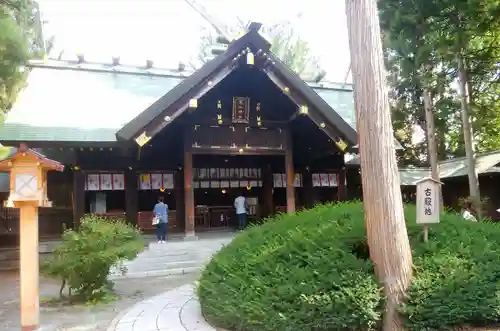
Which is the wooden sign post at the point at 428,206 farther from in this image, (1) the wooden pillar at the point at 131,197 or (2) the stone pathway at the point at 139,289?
(1) the wooden pillar at the point at 131,197

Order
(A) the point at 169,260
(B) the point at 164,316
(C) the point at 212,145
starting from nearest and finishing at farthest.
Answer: (B) the point at 164,316 < (A) the point at 169,260 < (C) the point at 212,145

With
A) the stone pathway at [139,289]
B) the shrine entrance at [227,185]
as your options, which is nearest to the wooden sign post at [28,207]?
the stone pathway at [139,289]

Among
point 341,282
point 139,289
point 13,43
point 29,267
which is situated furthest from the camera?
point 139,289

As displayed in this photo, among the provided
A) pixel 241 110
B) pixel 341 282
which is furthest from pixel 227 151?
pixel 341 282

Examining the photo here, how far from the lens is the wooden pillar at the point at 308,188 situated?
18.0 m

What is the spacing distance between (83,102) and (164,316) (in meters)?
12.0

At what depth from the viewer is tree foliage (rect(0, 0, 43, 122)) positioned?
7.84 metres

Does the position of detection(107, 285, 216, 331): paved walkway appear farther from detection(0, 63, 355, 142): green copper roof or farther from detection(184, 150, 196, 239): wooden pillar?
detection(0, 63, 355, 142): green copper roof

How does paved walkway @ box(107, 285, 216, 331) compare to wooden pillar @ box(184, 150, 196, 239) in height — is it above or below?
below

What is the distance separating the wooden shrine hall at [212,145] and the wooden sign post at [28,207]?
18.3ft

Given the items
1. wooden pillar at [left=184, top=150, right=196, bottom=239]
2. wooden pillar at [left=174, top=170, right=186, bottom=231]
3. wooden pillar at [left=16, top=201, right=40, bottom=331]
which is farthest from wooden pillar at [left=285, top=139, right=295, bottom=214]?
wooden pillar at [left=16, top=201, right=40, bottom=331]

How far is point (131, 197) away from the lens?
15.3 metres

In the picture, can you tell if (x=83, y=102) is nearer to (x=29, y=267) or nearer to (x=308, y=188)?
(x=308, y=188)

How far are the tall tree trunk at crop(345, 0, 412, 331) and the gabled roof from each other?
25.0 feet
